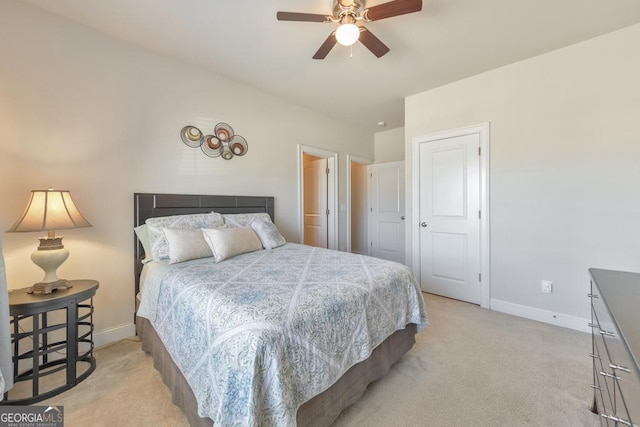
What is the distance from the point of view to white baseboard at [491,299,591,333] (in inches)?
92.9

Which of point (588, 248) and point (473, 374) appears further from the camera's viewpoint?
point (588, 248)

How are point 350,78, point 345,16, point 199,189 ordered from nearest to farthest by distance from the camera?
point 345,16
point 199,189
point 350,78

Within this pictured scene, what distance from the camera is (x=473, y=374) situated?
1.76 meters

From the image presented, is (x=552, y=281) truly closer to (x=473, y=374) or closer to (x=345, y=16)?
(x=473, y=374)

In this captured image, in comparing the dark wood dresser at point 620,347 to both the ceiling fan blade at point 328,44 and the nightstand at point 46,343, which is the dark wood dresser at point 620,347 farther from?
the nightstand at point 46,343

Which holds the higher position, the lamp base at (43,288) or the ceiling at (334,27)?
the ceiling at (334,27)

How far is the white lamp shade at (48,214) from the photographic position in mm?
1604

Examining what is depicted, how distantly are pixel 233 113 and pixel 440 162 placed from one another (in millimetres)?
2605

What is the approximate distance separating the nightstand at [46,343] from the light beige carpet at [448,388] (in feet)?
0.36

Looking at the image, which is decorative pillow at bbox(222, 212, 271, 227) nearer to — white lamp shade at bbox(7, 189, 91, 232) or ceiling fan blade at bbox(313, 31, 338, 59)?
white lamp shade at bbox(7, 189, 91, 232)

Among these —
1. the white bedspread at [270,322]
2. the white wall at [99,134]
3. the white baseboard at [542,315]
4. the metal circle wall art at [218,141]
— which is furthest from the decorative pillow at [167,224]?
the white baseboard at [542,315]

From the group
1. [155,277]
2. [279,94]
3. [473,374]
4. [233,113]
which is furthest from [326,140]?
[473,374]

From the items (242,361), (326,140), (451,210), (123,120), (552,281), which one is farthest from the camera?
(326,140)

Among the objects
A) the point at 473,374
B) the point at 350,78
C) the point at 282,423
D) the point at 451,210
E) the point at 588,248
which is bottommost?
the point at 473,374
